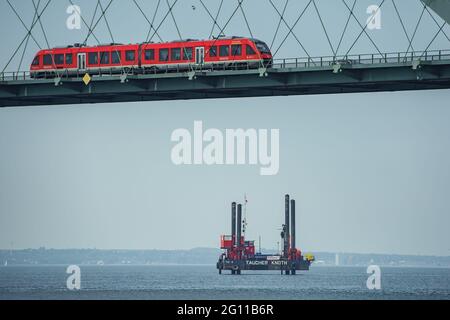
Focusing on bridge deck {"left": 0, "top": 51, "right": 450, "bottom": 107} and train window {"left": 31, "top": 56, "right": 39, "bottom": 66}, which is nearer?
bridge deck {"left": 0, "top": 51, "right": 450, "bottom": 107}

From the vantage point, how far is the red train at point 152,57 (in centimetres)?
10975

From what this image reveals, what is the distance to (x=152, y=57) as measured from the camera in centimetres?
11288

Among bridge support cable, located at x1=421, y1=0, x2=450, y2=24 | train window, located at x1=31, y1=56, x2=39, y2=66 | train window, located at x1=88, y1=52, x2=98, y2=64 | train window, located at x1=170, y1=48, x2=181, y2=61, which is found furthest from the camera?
train window, located at x1=31, y1=56, x2=39, y2=66

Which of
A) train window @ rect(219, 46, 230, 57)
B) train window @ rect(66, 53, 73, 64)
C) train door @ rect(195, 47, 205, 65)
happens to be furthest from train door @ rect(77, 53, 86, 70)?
train window @ rect(219, 46, 230, 57)

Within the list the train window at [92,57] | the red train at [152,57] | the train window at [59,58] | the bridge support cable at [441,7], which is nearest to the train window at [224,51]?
the red train at [152,57]

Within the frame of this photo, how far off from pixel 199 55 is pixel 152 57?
466cm

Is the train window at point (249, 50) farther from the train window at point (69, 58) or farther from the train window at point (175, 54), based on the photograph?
the train window at point (69, 58)

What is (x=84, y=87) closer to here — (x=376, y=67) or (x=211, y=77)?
(x=211, y=77)

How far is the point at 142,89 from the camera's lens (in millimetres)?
106625

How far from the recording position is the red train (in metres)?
110

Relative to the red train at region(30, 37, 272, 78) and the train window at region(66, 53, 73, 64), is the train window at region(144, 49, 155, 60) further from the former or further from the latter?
the train window at region(66, 53, 73, 64)
